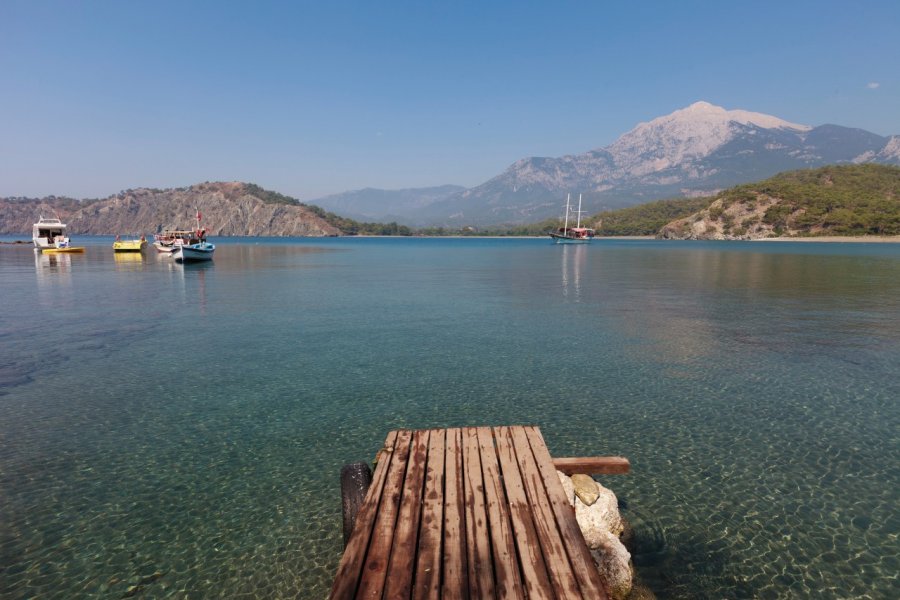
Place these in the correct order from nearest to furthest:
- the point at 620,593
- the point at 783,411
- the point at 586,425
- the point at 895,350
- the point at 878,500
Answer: the point at 620,593 → the point at 878,500 → the point at 586,425 → the point at 783,411 → the point at 895,350

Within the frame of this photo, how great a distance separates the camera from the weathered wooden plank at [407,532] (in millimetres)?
4781

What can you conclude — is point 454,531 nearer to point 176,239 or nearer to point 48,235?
point 176,239

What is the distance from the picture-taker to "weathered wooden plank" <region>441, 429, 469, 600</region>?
15.7 feet

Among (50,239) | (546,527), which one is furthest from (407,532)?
(50,239)

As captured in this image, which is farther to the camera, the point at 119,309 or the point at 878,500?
the point at 119,309

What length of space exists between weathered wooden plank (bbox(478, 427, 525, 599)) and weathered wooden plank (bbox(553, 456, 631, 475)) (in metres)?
1.65

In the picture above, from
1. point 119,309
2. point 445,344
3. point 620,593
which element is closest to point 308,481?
point 620,593

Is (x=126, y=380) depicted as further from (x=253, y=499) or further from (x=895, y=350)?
(x=895, y=350)

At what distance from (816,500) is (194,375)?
19.9 metres

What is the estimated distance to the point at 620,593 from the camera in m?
7.21

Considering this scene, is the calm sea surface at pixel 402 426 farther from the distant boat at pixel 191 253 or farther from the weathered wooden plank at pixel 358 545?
the distant boat at pixel 191 253

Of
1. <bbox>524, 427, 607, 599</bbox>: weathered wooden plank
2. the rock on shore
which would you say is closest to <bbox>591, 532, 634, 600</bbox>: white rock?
the rock on shore

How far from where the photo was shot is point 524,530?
18.7ft

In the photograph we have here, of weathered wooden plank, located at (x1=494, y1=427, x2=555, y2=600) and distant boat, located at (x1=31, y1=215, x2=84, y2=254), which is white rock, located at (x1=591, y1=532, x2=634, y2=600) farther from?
distant boat, located at (x1=31, y1=215, x2=84, y2=254)
